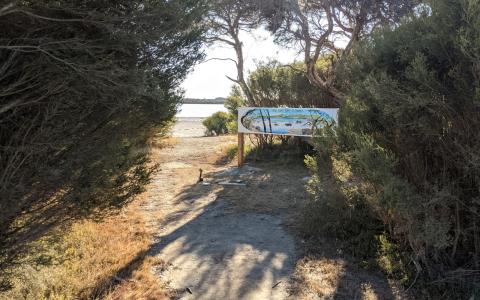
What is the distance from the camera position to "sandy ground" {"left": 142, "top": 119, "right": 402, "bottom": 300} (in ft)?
13.1

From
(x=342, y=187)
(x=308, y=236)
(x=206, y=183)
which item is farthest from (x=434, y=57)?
(x=206, y=183)

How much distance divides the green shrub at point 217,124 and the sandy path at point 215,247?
14321 millimetres

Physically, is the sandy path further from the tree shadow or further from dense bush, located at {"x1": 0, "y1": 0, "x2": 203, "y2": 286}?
dense bush, located at {"x1": 0, "y1": 0, "x2": 203, "y2": 286}

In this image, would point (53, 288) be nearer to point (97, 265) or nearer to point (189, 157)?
point (97, 265)

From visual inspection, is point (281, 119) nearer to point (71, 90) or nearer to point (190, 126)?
Answer: point (71, 90)

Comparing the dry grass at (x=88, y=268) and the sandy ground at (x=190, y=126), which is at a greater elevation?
the sandy ground at (x=190, y=126)

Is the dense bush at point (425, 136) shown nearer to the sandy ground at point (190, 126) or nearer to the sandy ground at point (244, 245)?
the sandy ground at point (244, 245)

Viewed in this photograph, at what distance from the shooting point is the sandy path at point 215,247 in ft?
13.3

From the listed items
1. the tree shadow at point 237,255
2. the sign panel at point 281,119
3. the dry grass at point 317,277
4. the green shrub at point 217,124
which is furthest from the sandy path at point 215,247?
the green shrub at point 217,124

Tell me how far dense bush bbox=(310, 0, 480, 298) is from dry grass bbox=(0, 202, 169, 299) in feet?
8.04

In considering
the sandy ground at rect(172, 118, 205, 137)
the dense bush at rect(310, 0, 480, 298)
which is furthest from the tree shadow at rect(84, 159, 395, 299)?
the sandy ground at rect(172, 118, 205, 137)

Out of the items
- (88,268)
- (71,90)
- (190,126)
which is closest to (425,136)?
(71,90)

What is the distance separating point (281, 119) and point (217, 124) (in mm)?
13727

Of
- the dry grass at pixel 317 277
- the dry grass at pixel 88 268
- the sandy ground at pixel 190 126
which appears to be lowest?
the dry grass at pixel 317 277
